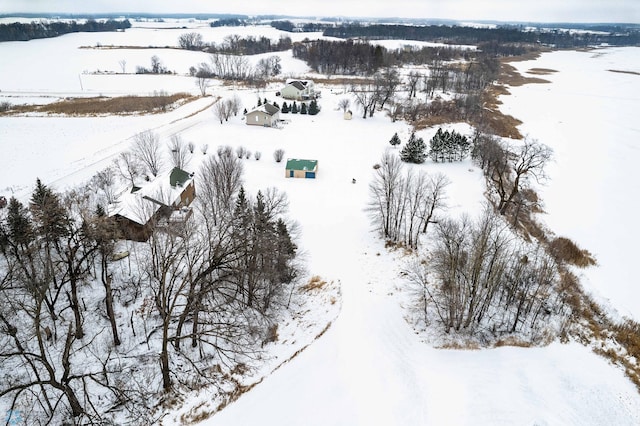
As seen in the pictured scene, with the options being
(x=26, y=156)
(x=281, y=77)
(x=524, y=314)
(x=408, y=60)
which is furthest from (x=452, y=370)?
(x=408, y=60)

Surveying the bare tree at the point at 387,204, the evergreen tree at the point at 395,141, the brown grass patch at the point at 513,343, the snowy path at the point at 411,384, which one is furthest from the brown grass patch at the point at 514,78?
the snowy path at the point at 411,384

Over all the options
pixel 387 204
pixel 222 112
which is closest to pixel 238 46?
pixel 222 112

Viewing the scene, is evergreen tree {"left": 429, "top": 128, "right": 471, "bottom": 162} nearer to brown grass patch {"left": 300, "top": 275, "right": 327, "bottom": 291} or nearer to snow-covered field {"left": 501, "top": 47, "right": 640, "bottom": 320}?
snow-covered field {"left": 501, "top": 47, "right": 640, "bottom": 320}

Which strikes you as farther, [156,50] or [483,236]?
[156,50]

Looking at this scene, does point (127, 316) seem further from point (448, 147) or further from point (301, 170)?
point (448, 147)

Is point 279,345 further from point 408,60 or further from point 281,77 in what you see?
point 408,60
